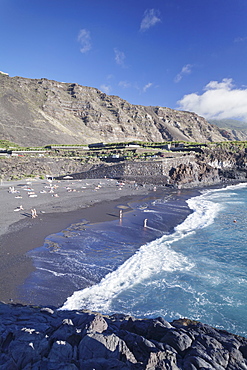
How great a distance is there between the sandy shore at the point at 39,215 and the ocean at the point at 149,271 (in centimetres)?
80

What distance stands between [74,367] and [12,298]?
556cm

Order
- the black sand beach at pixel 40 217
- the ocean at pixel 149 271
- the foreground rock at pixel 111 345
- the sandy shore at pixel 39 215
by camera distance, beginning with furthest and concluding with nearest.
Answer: the sandy shore at pixel 39 215, the black sand beach at pixel 40 217, the ocean at pixel 149 271, the foreground rock at pixel 111 345

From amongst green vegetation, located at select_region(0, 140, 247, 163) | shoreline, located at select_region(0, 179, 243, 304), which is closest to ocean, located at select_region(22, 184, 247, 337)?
shoreline, located at select_region(0, 179, 243, 304)

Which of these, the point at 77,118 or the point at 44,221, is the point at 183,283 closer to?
the point at 44,221

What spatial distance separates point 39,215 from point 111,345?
17609mm

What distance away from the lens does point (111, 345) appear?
535 cm

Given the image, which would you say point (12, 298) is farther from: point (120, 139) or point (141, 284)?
point (120, 139)

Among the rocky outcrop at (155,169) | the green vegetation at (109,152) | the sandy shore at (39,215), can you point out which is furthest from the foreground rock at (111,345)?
the green vegetation at (109,152)

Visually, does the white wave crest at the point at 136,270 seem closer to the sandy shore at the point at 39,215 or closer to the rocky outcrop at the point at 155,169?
the sandy shore at the point at 39,215

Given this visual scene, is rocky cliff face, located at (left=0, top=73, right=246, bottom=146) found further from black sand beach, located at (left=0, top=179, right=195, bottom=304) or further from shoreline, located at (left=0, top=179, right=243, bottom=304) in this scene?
shoreline, located at (left=0, top=179, right=243, bottom=304)

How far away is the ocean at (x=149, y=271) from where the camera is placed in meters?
9.32

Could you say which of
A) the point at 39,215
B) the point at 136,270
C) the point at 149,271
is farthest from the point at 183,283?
the point at 39,215

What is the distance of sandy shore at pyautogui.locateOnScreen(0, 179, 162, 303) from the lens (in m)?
11.3

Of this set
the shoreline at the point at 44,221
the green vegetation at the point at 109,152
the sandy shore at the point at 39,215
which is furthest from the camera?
the green vegetation at the point at 109,152
